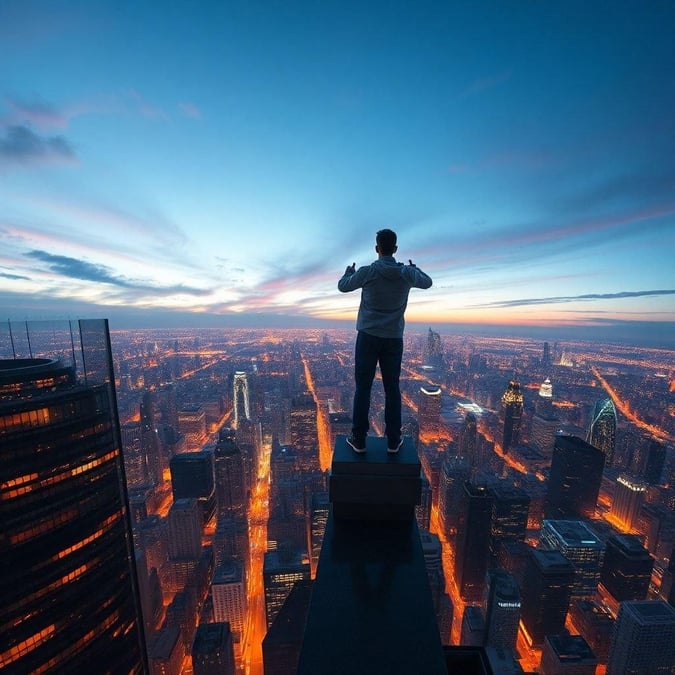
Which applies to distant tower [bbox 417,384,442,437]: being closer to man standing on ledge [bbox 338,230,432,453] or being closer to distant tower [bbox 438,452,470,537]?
distant tower [bbox 438,452,470,537]

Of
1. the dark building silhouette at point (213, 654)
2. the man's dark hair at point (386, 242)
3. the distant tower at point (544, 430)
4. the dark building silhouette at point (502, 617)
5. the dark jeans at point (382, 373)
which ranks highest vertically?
the man's dark hair at point (386, 242)

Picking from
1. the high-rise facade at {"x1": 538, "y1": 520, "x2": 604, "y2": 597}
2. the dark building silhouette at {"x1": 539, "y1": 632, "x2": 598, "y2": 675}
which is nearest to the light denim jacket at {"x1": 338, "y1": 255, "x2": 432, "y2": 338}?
the dark building silhouette at {"x1": 539, "y1": 632, "x2": 598, "y2": 675}

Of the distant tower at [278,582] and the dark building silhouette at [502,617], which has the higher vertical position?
the distant tower at [278,582]

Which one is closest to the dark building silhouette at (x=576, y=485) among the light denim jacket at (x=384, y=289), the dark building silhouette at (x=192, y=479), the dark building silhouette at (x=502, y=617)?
the dark building silhouette at (x=502, y=617)

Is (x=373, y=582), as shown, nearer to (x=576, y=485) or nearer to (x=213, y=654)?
(x=213, y=654)

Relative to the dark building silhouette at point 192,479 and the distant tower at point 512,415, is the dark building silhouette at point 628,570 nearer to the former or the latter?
the distant tower at point 512,415

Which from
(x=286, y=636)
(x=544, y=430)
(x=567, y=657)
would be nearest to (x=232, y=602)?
(x=286, y=636)
